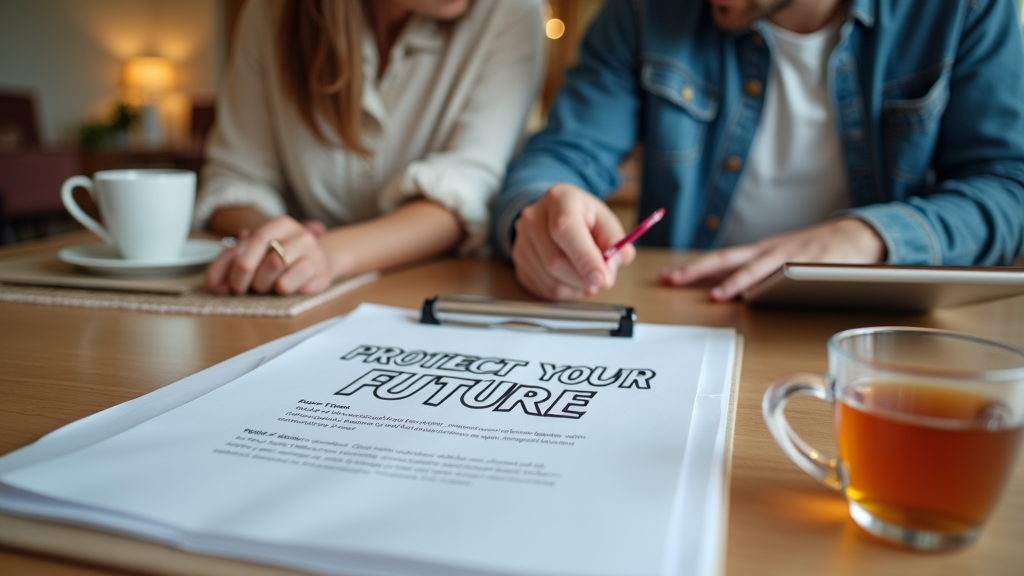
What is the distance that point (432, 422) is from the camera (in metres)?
0.39

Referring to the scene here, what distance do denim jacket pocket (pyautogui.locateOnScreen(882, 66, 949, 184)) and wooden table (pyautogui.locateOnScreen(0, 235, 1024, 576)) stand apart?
0.97 ft

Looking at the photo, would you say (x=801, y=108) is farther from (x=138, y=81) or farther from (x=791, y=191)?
(x=138, y=81)

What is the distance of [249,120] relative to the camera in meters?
1.18

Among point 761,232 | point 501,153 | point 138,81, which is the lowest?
point 138,81

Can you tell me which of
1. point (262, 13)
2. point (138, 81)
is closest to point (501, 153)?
point (262, 13)

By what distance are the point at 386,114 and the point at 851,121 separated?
26.6 inches

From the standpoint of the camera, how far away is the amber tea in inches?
10.5

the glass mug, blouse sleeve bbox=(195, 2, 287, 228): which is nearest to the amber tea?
the glass mug

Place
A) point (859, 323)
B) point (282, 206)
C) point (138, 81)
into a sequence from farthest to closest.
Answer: point (138, 81) → point (282, 206) → point (859, 323)

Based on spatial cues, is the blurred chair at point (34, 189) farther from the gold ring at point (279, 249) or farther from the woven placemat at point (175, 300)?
the gold ring at point (279, 249)

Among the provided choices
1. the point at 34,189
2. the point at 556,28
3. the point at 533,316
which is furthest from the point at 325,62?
the point at 556,28

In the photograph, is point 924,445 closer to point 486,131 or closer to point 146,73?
point 486,131

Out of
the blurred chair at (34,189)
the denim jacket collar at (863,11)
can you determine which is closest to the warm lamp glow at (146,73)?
the blurred chair at (34,189)

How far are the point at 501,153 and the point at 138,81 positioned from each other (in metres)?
6.44
